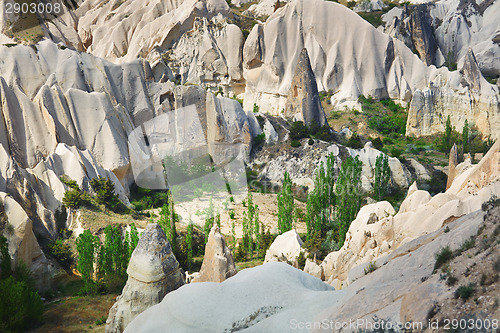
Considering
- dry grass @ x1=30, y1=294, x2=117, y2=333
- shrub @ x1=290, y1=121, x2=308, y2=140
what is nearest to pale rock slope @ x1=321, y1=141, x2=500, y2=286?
dry grass @ x1=30, y1=294, x2=117, y2=333

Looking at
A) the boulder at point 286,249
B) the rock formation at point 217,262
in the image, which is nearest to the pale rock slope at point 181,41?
the boulder at point 286,249

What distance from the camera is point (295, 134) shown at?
39.6 meters

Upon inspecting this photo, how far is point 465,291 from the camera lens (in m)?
5.91

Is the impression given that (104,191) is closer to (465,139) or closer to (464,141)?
(464,141)

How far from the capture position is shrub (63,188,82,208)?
25.5m

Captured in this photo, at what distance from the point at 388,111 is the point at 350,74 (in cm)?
716

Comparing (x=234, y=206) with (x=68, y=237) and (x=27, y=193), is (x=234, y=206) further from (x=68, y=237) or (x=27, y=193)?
(x=27, y=193)

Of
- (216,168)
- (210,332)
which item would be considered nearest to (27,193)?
(216,168)

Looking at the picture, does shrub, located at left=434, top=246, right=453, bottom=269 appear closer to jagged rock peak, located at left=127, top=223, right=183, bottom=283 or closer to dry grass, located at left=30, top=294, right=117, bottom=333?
jagged rock peak, located at left=127, top=223, right=183, bottom=283

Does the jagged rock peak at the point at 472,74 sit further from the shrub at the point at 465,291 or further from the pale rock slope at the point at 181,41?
the shrub at the point at 465,291
